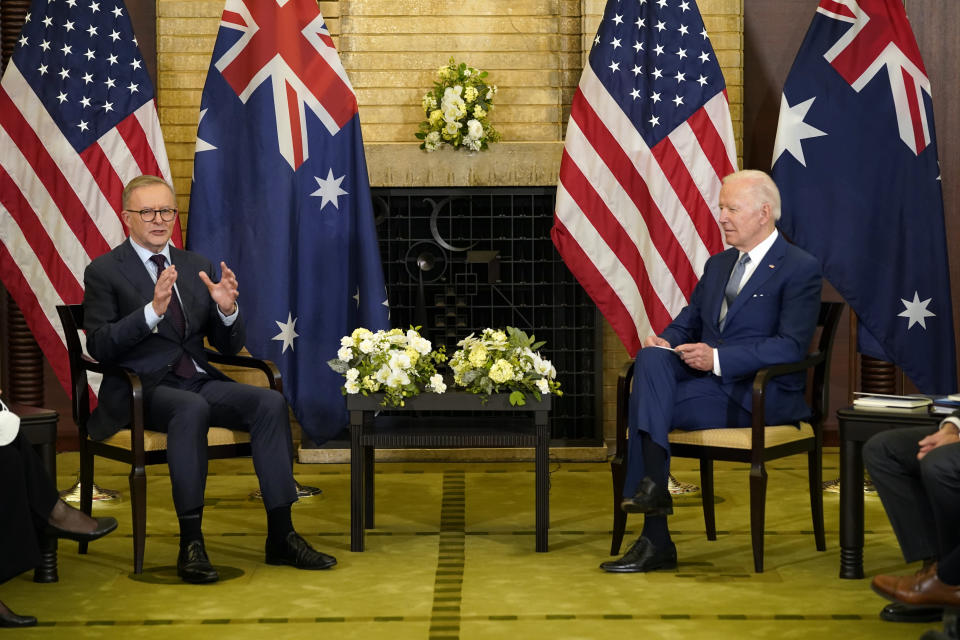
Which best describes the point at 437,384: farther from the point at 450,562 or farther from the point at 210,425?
the point at 210,425

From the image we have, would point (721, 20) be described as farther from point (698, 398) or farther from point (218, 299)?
point (218, 299)

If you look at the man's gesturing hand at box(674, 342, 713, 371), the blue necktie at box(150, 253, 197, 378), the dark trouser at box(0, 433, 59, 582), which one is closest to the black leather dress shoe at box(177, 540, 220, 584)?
the dark trouser at box(0, 433, 59, 582)

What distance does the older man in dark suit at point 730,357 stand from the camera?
409 cm

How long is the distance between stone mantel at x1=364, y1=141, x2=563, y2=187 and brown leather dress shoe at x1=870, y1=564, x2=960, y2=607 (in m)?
3.38

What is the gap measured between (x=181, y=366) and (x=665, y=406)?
5.68ft

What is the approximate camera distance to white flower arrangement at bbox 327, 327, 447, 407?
4.22 metres

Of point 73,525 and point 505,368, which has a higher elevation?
point 505,368

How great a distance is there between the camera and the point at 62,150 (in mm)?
5516

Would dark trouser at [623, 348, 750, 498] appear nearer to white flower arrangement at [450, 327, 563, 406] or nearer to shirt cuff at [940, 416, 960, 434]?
white flower arrangement at [450, 327, 563, 406]

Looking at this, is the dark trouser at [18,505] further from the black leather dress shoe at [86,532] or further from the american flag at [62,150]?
the american flag at [62,150]

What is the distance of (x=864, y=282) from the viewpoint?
532 centimetres

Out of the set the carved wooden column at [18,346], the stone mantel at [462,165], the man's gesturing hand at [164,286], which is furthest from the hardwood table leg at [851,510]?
the carved wooden column at [18,346]

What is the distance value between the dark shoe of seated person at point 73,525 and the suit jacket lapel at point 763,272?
7.39ft

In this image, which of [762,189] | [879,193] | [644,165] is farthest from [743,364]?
[644,165]
